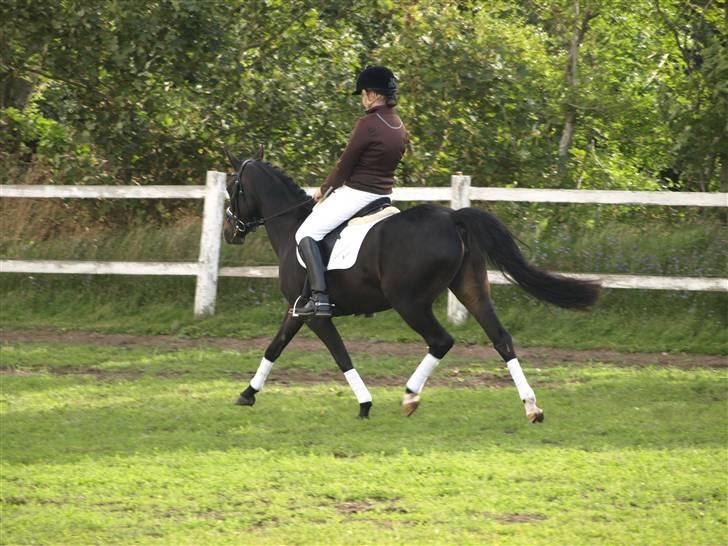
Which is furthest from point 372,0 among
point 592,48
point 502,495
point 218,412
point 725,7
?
point 502,495

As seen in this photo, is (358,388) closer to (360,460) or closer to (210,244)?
(360,460)

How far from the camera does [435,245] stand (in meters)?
8.64

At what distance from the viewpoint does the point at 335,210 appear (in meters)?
9.14

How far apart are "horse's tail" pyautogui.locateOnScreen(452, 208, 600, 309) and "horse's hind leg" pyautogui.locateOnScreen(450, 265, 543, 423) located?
0.12 m

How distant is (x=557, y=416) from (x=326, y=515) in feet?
9.90

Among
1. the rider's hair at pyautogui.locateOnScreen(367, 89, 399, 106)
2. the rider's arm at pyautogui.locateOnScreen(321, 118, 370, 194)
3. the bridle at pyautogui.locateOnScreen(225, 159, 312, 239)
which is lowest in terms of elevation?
the bridle at pyautogui.locateOnScreen(225, 159, 312, 239)

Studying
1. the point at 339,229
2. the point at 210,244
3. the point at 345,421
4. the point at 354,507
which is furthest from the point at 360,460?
the point at 210,244

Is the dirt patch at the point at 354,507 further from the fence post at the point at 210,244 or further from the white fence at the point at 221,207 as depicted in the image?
the fence post at the point at 210,244

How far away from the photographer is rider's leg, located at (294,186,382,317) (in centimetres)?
909

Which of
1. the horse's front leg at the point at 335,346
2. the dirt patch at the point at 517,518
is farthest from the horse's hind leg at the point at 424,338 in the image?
the dirt patch at the point at 517,518

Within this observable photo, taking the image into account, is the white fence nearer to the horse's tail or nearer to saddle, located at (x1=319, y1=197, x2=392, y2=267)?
the horse's tail

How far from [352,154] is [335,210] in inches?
18.4

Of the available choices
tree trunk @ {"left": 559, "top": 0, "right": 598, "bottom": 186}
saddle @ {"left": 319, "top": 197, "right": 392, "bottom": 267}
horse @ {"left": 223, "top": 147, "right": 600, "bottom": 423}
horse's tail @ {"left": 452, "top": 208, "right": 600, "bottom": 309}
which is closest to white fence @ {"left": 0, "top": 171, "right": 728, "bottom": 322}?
tree trunk @ {"left": 559, "top": 0, "right": 598, "bottom": 186}

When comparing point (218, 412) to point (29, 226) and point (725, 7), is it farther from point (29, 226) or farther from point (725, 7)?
point (725, 7)
